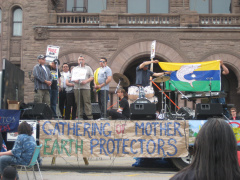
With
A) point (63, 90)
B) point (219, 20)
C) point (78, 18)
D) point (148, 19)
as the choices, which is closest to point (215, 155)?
point (63, 90)

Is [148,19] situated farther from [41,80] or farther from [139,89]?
[41,80]

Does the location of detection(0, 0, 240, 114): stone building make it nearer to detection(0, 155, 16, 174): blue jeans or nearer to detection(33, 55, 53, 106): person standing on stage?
detection(33, 55, 53, 106): person standing on stage

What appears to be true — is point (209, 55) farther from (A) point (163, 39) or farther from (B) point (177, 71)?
(B) point (177, 71)

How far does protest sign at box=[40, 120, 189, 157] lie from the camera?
9.59m

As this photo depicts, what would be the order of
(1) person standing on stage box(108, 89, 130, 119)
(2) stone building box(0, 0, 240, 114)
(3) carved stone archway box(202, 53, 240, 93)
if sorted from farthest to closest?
(2) stone building box(0, 0, 240, 114) < (3) carved stone archway box(202, 53, 240, 93) < (1) person standing on stage box(108, 89, 130, 119)

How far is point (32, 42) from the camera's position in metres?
20.5

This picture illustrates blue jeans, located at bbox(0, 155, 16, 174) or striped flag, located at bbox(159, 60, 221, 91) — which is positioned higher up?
striped flag, located at bbox(159, 60, 221, 91)

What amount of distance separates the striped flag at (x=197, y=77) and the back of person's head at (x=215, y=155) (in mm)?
9961

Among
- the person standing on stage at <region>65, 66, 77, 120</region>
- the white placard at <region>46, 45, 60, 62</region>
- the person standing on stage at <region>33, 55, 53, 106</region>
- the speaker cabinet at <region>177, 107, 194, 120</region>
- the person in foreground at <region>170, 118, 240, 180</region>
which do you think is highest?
the white placard at <region>46, 45, 60, 62</region>

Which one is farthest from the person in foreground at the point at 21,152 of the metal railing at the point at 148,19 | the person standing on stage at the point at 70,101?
the metal railing at the point at 148,19

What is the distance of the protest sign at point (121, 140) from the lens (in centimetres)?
959

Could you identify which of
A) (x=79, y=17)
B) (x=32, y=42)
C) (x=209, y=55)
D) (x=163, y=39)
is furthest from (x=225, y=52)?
(x=32, y=42)

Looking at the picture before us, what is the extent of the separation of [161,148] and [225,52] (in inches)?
473

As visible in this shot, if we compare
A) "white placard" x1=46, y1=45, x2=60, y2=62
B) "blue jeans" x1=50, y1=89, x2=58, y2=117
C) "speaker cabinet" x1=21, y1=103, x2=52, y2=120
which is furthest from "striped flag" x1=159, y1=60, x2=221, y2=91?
"speaker cabinet" x1=21, y1=103, x2=52, y2=120
